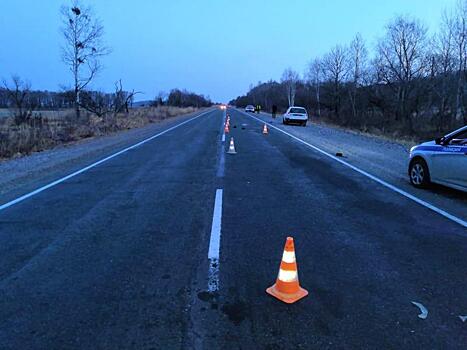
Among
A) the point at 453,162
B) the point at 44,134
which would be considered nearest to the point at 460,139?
the point at 453,162

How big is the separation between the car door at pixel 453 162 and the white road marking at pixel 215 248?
465 centimetres

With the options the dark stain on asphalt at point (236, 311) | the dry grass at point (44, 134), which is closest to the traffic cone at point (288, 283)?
the dark stain on asphalt at point (236, 311)

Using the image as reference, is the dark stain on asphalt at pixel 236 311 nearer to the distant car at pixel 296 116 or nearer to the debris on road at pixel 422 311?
the debris on road at pixel 422 311

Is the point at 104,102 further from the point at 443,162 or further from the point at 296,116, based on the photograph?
the point at 443,162

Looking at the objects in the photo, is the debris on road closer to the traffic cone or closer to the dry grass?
the traffic cone

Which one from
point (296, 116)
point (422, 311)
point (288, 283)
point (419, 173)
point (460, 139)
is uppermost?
point (296, 116)

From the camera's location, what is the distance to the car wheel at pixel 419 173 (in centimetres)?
914

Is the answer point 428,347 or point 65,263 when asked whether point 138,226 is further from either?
point 428,347

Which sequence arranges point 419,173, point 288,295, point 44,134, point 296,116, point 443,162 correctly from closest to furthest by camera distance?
point 288,295 < point 443,162 < point 419,173 < point 44,134 < point 296,116

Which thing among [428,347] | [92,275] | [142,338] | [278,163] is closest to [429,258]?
[428,347]

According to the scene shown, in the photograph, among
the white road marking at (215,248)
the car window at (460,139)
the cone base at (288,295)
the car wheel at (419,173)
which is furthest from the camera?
the car wheel at (419,173)

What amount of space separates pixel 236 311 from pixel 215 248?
158 cm

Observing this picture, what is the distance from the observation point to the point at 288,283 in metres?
3.79

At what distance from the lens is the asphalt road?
320 centimetres
